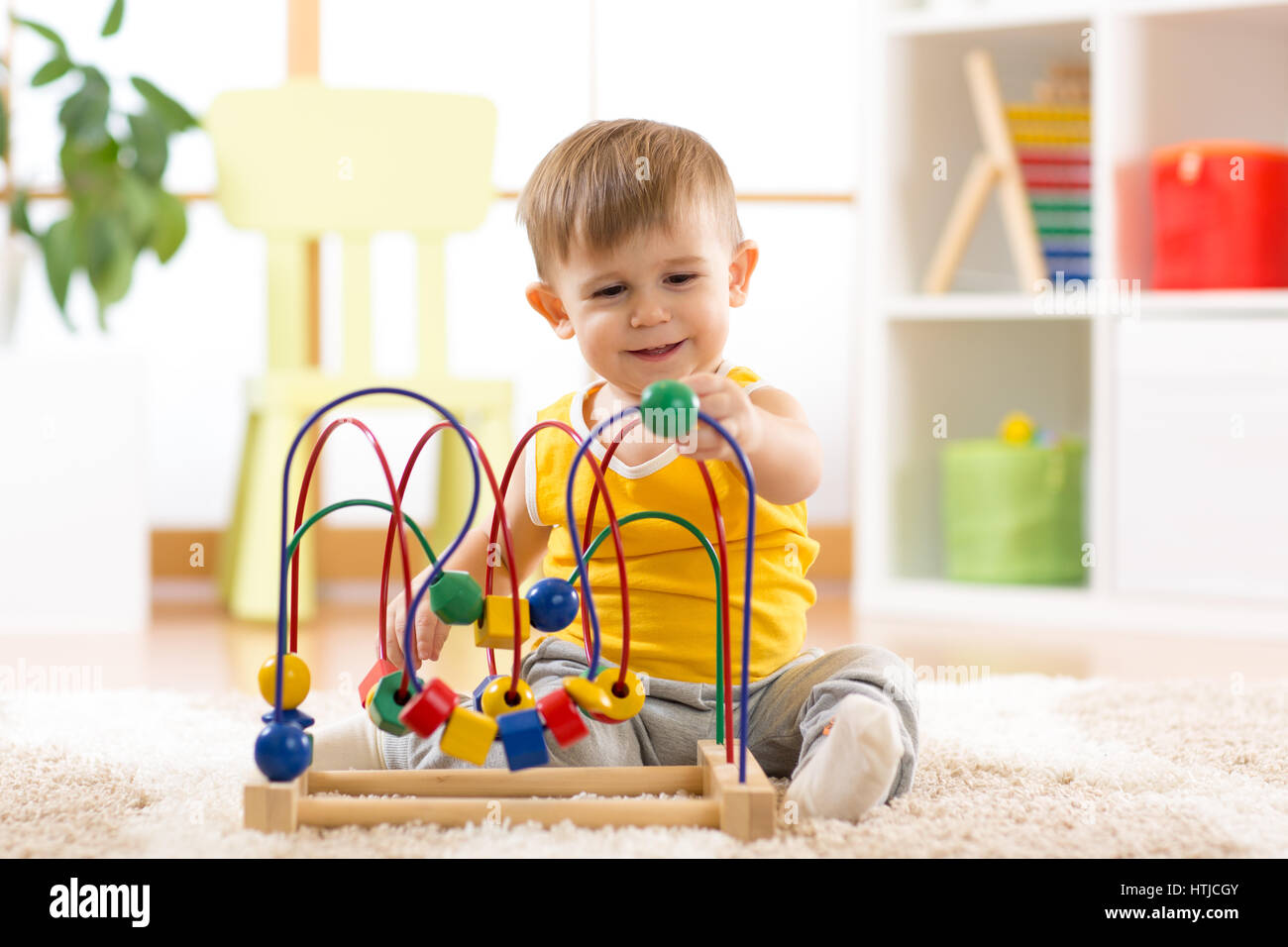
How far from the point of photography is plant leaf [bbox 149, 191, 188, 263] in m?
2.09

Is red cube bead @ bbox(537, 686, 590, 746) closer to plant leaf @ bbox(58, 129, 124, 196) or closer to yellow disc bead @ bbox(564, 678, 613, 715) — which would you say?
yellow disc bead @ bbox(564, 678, 613, 715)

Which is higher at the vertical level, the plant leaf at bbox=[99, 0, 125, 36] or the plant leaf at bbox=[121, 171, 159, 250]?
the plant leaf at bbox=[99, 0, 125, 36]

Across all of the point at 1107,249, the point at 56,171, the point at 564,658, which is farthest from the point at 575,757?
the point at 56,171

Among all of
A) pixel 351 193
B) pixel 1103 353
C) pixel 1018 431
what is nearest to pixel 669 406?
pixel 1103 353

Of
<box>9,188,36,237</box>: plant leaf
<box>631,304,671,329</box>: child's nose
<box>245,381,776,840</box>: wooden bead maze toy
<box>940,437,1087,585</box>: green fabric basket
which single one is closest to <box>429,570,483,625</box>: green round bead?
<box>245,381,776,840</box>: wooden bead maze toy

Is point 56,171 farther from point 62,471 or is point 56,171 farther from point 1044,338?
point 1044,338

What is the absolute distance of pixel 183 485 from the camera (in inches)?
92.4

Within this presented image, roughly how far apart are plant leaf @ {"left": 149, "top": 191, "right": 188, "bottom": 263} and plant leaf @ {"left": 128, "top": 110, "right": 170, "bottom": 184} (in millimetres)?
38

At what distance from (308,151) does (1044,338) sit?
3.76 ft

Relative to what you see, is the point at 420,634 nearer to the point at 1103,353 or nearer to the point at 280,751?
the point at 280,751

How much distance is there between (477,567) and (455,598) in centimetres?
21

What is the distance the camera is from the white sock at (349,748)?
954 mm

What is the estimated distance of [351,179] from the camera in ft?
6.83

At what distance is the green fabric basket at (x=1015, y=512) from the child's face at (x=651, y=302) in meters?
1.07
